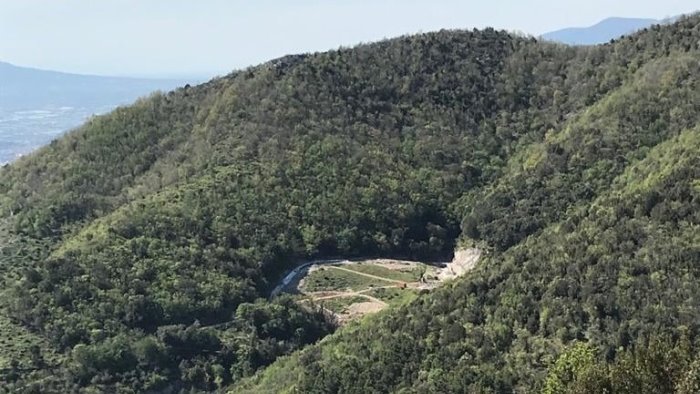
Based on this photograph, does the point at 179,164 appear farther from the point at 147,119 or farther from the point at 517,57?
the point at 517,57

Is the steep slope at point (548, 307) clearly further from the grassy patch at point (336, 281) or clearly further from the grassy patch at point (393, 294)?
the grassy patch at point (336, 281)

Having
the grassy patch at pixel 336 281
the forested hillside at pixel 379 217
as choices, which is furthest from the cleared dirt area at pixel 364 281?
the forested hillside at pixel 379 217

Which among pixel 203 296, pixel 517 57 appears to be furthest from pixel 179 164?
pixel 517 57

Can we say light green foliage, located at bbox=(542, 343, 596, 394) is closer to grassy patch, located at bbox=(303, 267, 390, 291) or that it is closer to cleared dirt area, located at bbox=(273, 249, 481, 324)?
cleared dirt area, located at bbox=(273, 249, 481, 324)

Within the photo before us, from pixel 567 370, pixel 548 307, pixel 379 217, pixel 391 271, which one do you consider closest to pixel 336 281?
pixel 391 271

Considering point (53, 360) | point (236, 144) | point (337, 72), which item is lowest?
point (53, 360)

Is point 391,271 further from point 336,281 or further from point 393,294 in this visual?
point 393,294
